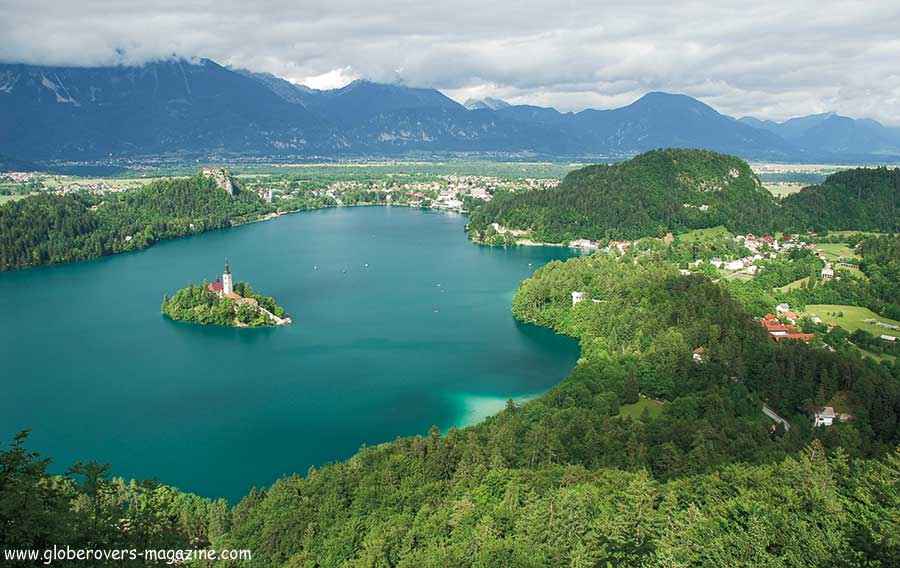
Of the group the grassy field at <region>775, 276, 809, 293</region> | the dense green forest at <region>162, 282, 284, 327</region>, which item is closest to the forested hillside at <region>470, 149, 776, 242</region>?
the grassy field at <region>775, 276, 809, 293</region>

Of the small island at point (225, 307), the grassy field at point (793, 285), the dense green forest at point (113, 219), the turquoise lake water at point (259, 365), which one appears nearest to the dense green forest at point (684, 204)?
the turquoise lake water at point (259, 365)

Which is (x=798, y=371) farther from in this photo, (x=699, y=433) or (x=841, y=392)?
(x=699, y=433)

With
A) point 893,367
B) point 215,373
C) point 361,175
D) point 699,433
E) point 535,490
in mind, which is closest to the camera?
point 535,490

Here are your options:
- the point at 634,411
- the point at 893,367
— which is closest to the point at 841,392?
the point at 893,367

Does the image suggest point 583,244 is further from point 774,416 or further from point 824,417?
point 824,417

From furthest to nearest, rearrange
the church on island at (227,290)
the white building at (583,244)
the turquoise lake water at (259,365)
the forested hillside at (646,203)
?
the forested hillside at (646,203) < the white building at (583,244) < the church on island at (227,290) < the turquoise lake water at (259,365)

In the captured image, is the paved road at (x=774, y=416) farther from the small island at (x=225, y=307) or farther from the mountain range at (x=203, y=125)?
the mountain range at (x=203, y=125)
